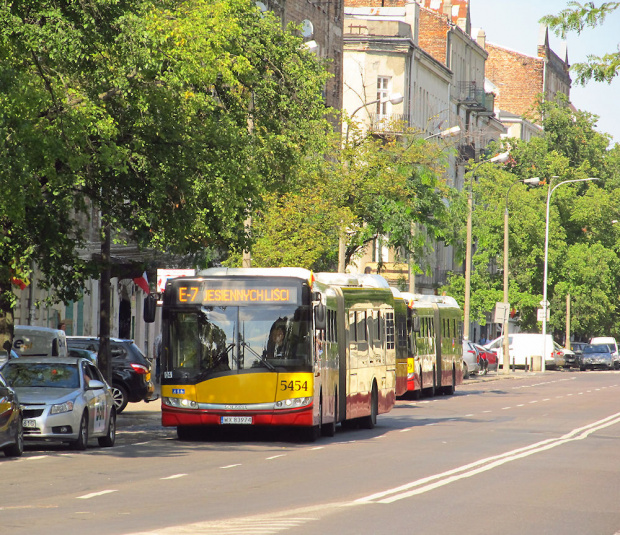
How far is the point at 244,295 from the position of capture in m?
23.8

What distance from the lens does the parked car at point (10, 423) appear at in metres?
19.1

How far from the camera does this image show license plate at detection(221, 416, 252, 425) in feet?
76.8

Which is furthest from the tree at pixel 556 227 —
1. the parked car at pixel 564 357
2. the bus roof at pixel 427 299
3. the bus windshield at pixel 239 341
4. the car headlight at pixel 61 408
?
the car headlight at pixel 61 408

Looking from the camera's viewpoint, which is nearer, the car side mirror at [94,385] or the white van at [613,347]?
the car side mirror at [94,385]

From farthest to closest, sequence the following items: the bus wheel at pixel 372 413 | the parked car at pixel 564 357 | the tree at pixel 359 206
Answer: the parked car at pixel 564 357
the tree at pixel 359 206
the bus wheel at pixel 372 413

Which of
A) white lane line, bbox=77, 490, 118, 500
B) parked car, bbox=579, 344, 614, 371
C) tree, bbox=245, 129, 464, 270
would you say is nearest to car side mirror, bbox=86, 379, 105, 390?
white lane line, bbox=77, 490, 118, 500

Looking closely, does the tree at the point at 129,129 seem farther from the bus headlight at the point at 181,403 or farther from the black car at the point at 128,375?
the black car at the point at 128,375

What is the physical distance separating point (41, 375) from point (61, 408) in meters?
1.24

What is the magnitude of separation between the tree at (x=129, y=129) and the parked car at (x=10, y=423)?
2.33 m

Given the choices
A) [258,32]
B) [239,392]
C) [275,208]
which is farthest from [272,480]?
[275,208]

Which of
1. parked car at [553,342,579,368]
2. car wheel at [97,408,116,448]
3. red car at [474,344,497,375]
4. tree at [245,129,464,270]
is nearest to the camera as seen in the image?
car wheel at [97,408,116,448]

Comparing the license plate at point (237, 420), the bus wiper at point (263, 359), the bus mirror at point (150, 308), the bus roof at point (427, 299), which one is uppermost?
the bus roof at point (427, 299)

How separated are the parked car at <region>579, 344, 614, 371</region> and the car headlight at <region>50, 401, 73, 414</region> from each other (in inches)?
2551

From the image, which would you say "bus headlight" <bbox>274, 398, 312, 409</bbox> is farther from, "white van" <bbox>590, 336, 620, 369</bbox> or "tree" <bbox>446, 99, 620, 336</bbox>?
"white van" <bbox>590, 336, 620, 369</bbox>
